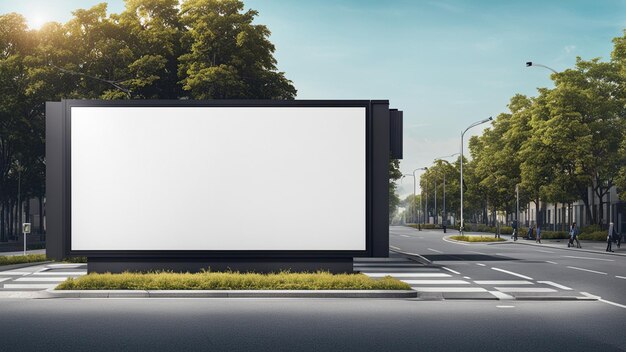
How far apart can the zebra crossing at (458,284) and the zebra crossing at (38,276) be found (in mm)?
9214

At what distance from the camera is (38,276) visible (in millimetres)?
20938

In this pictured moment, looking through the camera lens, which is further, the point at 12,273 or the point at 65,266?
the point at 65,266

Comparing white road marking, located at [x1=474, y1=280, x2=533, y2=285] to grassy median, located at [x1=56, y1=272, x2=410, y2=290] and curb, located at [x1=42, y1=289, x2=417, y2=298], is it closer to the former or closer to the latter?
grassy median, located at [x1=56, y1=272, x2=410, y2=290]

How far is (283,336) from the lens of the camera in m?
10.5

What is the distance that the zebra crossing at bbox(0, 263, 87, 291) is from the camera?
17969mm

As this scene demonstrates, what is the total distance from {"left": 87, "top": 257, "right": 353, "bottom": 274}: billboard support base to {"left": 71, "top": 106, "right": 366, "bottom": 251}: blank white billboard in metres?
0.44

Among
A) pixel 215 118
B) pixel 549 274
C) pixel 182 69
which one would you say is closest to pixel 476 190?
pixel 182 69

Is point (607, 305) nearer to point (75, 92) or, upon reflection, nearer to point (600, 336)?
point (600, 336)

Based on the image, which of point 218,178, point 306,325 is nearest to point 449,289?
point 218,178

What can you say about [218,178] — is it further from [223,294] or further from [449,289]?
[449,289]

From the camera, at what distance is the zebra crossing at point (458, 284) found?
15734mm

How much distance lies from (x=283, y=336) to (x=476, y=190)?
257 feet

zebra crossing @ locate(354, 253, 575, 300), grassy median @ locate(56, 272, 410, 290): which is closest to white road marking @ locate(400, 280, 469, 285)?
zebra crossing @ locate(354, 253, 575, 300)

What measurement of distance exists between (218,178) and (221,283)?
322 centimetres
